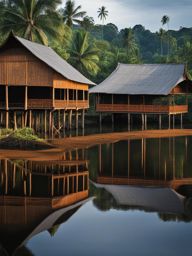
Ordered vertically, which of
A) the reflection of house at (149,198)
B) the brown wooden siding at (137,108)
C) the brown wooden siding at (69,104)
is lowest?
the reflection of house at (149,198)

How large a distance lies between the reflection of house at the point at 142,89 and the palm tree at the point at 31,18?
764cm

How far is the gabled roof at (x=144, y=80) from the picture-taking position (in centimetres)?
4553

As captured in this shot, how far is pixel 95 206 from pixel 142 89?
33344 millimetres

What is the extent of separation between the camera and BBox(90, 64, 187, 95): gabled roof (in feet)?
149

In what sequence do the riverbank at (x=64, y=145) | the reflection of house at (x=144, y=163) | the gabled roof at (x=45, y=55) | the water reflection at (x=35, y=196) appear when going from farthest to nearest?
the gabled roof at (x=45, y=55) → the riverbank at (x=64, y=145) → the reflection of house at (x=144, y=163) → the water reflection at (x=35, y=196)

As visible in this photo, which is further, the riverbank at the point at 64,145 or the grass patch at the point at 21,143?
the grass patch at the point at 21,143

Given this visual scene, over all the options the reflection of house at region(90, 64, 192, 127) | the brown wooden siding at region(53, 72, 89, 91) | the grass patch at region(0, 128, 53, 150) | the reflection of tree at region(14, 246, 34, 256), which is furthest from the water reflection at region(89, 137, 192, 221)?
the reflection of house at region(90, 64, 192, 127)

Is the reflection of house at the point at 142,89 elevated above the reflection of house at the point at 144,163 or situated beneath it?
elevated above

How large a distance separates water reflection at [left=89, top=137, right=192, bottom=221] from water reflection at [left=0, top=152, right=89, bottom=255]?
836 millimetres

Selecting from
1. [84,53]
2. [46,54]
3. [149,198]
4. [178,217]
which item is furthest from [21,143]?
[84,53]

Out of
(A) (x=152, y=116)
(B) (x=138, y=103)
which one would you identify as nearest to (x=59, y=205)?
(B) (x=138, y=103)

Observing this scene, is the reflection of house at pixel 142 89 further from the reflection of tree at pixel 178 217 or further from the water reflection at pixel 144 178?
the reflection of tree at pixel 178 217

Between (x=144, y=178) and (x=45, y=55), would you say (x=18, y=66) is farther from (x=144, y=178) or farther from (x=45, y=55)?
(x=144, y=178)

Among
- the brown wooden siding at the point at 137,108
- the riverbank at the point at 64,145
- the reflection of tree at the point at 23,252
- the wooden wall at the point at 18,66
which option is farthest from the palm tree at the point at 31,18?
the reflection of tree at the point at 23,252
